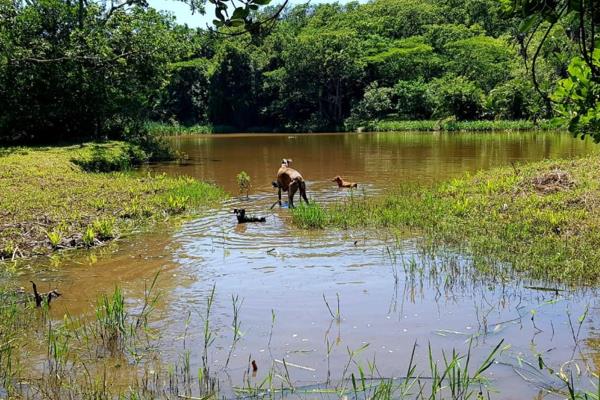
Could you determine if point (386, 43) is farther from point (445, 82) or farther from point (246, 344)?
point (246, 344)

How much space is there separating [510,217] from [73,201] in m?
8.83

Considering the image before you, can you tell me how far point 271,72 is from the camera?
63844 mm

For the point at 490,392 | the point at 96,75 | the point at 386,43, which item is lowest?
the point at 490,392

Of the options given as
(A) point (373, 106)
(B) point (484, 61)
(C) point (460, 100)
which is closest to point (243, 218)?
(C) point (460, 100)

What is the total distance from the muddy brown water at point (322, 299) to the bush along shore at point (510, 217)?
51 centimetres

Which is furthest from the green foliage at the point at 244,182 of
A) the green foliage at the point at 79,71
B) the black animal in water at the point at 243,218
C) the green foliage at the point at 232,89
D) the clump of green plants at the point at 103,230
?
the green foliage at the point at 232,89

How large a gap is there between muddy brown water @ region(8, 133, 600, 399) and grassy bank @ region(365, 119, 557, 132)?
3761 centimetres

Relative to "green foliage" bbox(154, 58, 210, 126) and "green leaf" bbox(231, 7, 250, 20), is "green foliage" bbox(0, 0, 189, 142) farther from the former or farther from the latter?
"green foliage" bbox(154, 58, 210, 126)

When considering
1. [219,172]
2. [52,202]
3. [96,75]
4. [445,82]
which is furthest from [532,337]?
[445,82]

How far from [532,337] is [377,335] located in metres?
1.45

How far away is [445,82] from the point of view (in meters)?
57.2

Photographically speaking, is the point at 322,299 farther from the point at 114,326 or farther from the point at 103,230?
the point at 103,230

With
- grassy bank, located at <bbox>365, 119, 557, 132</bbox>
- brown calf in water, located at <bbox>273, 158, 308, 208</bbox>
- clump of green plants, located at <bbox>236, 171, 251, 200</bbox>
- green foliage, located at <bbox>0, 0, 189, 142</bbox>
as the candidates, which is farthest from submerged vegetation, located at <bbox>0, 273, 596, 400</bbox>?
grassy bank, located at <bbox>365, 119, 557, 132</bbox>

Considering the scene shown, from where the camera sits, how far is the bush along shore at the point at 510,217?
25.5 feet
